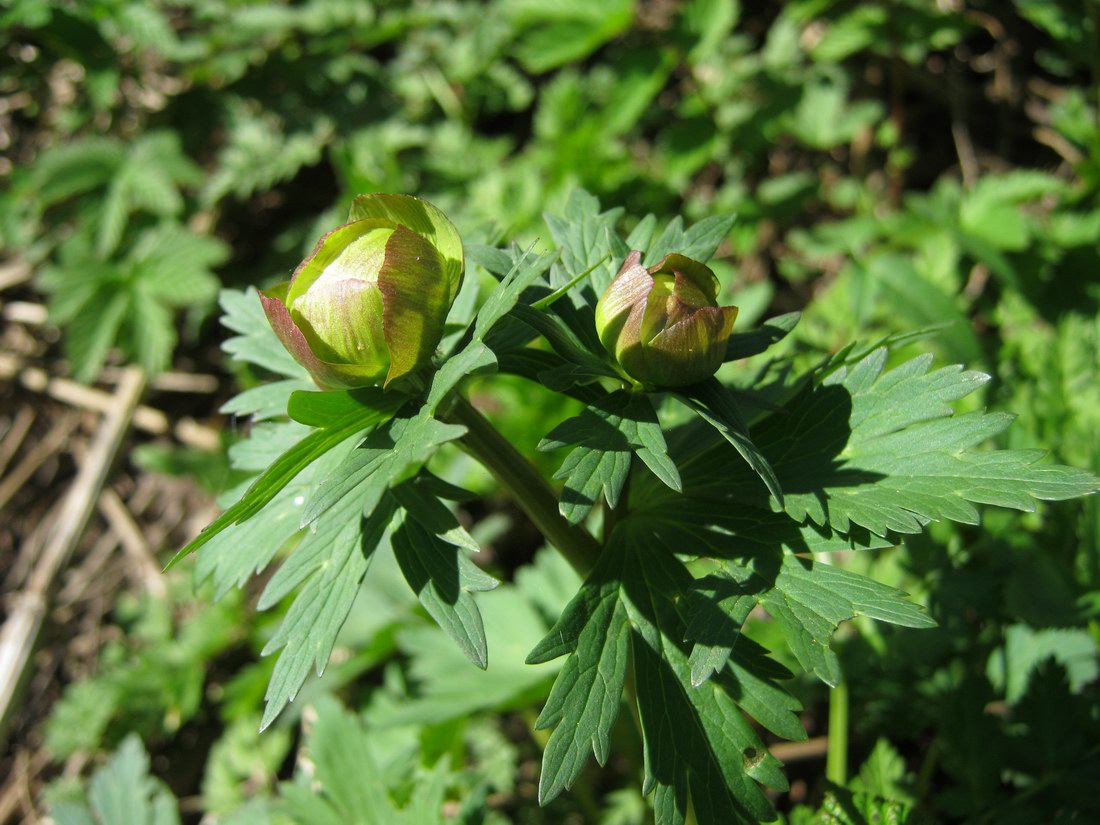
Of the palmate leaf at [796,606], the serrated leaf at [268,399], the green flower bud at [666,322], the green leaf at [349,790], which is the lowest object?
the green leaf at [349,790]

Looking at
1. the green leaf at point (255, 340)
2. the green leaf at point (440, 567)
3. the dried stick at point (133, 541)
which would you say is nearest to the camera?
the green leaf at point (440, 567)

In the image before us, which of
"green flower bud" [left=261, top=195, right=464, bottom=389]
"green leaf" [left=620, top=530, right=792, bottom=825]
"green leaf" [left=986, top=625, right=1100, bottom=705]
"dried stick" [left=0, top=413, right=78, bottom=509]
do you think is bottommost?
"dried stick" [left=0, top=413, right=78, bottom=509]

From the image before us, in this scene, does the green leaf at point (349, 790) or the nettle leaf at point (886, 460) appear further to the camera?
the green leaf at point (349, 790)

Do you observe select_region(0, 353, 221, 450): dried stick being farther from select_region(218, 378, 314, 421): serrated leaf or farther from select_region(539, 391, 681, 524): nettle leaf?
select_region(539, 391, 681, 524): nettle leaf

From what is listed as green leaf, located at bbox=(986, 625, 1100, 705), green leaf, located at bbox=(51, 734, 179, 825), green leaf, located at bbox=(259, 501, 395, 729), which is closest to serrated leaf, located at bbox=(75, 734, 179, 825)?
green leaf, located at bbox=(51, 734, 179, 825)

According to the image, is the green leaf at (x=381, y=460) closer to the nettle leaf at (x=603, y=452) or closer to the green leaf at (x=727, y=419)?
the nettle leaf at (x=603, y=452)

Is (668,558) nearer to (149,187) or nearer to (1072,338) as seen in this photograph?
(1072,338)

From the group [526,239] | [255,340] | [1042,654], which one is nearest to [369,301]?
[255,340]

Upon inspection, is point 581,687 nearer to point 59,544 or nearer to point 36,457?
point 59,544

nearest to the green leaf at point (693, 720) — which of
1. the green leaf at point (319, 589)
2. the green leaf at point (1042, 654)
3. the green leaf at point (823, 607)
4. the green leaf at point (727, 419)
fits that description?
the green leaf at point (823, 607)
